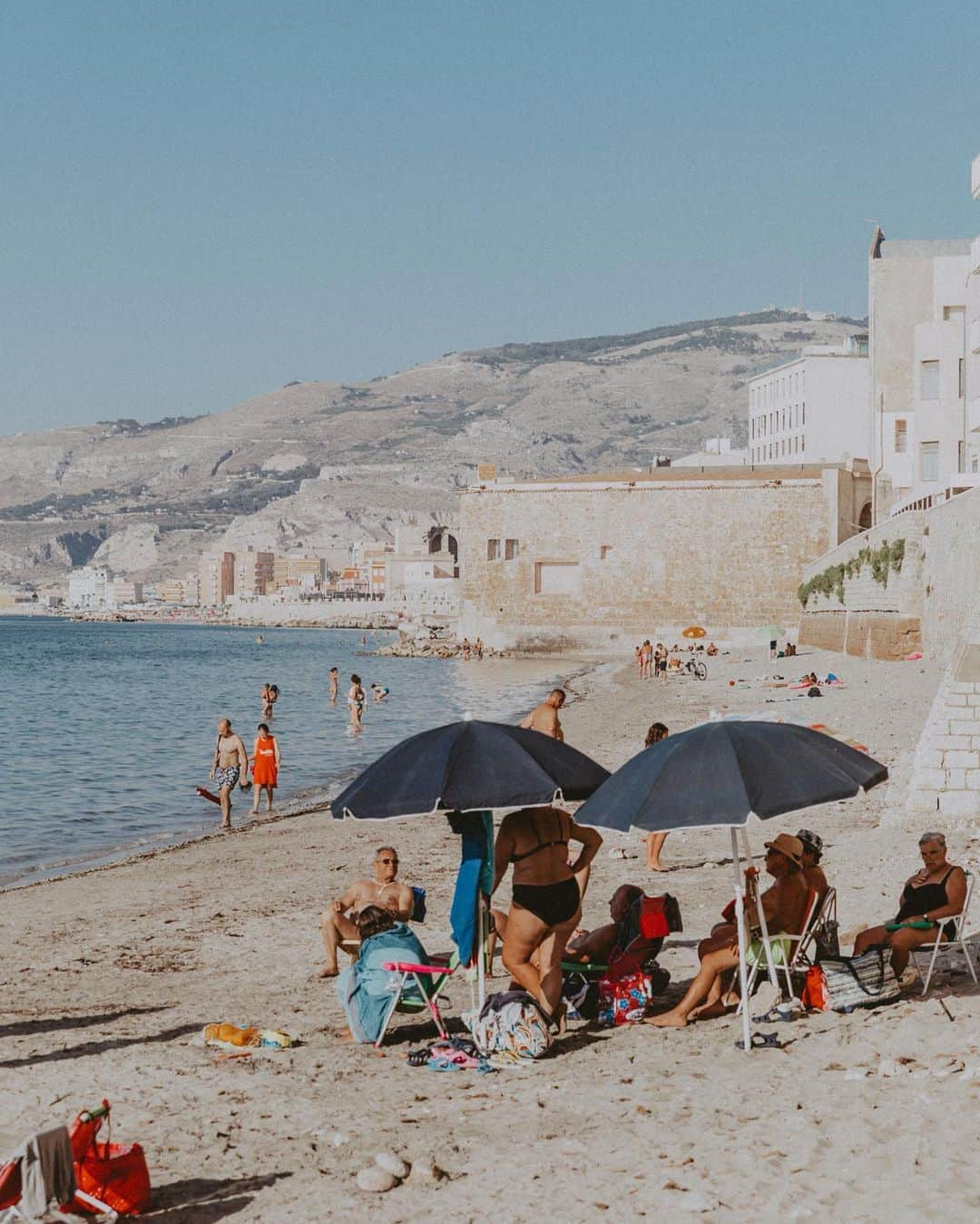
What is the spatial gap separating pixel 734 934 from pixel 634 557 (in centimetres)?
5578

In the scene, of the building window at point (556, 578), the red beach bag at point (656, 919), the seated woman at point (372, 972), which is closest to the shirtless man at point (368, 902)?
the seated woman at point (372, 972)

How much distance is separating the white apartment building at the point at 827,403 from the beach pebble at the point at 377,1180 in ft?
224

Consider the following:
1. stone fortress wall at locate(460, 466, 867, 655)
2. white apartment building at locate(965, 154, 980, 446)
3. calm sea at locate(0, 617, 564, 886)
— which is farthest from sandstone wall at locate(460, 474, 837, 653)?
white apartment building at locate(965, 154, 980, 446)

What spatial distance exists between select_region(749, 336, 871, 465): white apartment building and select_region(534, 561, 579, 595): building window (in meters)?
15.4

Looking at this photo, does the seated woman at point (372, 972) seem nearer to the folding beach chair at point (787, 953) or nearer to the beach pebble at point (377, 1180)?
the folding beach chair at point (787, 953)

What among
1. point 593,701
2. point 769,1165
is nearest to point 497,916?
point 769,1165

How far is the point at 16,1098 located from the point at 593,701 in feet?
94.6

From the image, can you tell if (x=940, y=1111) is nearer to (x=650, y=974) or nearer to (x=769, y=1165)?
(x=769, y=1165)

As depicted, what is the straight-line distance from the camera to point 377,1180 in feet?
16.0

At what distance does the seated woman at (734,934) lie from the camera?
22.0 ft

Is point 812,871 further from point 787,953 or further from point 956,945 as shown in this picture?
point 956,945

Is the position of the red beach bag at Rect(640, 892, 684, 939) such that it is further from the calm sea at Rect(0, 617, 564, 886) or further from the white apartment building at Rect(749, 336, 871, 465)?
the white apartment building at Rect(749, 336, 871, 465)

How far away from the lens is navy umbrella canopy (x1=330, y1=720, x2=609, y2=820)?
6.36 meters

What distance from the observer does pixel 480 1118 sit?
558 cm
